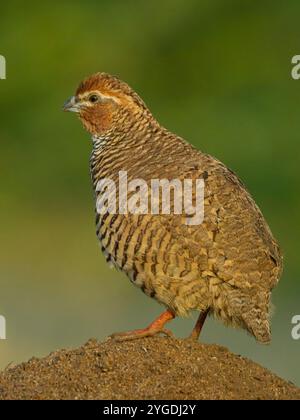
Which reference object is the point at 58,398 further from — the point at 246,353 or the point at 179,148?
the point at 246,353

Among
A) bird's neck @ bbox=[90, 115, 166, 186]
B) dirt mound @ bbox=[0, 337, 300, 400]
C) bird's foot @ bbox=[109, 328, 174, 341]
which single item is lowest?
dirt mound @ bbox=[0, 337, 300, 400]

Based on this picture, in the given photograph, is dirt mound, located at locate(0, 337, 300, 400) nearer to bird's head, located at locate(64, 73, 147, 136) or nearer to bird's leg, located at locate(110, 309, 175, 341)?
bird's leg, located at locate(110, 309, 175, 341)

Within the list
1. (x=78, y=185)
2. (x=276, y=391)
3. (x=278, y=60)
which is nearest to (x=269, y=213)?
(x=78, y=185)

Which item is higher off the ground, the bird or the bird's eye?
the bird's eye

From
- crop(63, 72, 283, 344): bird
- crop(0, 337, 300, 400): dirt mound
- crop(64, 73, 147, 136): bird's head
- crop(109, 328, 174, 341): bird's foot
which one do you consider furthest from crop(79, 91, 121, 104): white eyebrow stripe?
crop(0, 337, 300, 400): dirt mound

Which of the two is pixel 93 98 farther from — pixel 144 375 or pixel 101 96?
pixel 144 375

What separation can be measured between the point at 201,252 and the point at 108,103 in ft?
5.69

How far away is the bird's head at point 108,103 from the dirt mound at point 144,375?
202 centimetres

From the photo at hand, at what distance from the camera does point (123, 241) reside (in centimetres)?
888

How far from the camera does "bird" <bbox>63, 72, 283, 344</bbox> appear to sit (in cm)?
871

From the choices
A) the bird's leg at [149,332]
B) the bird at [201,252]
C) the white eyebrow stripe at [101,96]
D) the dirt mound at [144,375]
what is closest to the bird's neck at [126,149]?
the bird at [201,252]

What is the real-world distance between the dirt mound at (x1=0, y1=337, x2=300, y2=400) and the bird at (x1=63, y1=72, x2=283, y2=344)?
384 mm

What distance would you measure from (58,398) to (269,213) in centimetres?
1012

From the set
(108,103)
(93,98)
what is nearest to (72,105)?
(93,98)
